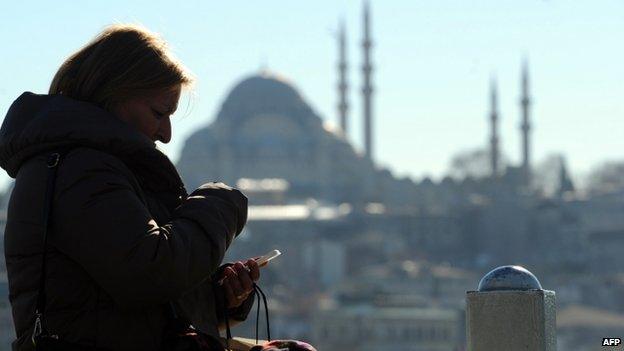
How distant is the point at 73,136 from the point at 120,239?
0.73 ft

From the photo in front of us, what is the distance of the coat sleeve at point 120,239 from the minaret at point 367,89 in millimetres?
91668

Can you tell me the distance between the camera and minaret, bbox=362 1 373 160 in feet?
315

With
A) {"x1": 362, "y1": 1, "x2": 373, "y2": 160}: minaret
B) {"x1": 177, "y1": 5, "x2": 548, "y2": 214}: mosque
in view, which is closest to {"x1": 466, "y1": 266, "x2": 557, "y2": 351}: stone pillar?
{"x1": 362, "y1": 1, "x2": 373, "y2": 160}: minaret

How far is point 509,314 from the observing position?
4.85 meters

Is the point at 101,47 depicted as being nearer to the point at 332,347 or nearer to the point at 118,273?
the point at 118,273

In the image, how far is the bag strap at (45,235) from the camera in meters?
3.79

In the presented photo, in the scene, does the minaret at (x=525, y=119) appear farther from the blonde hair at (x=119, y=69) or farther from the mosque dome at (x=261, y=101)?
the blonde hair at (x=119, y=69)

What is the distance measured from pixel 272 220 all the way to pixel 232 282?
95880mm

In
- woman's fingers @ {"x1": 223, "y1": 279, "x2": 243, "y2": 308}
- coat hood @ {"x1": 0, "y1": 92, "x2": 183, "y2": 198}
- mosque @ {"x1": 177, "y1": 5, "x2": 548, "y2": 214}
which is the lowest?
woman's fingers @ {"x1": 223, "y1": 279, "x2": 243, "y2": 308}

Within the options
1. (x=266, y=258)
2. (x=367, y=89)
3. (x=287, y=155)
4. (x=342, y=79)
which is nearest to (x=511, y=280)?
(x=266, y=258)

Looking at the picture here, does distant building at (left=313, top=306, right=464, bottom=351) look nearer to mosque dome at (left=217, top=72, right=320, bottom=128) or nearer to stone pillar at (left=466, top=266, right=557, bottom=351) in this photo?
mosque dome at (left=217, top=72, right=320, bottom=128)

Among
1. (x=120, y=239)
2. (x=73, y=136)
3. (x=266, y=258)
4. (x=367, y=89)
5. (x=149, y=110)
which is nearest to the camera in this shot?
(x=120, y=239)

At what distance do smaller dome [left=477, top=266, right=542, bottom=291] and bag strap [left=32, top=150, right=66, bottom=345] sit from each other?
50.3 inches

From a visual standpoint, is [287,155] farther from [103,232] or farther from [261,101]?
[103,232]
